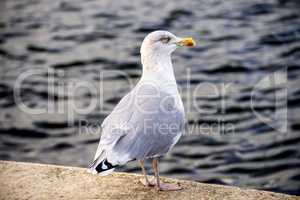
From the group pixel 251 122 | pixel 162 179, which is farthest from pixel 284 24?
pixel 162 179

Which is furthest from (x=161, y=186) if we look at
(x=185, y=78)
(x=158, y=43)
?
(x=185, y=78)

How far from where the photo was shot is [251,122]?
753 cm

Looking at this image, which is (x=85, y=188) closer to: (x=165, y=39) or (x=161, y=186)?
(x=161, y=186)

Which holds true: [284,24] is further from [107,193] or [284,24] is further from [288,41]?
[107,193]

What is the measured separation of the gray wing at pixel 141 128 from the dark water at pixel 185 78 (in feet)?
8.26

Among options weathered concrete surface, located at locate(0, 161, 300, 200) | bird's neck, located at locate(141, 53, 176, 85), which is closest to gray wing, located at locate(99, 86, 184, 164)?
bird's neck, located at locate(141, 53, 176, 85)

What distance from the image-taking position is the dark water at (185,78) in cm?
697

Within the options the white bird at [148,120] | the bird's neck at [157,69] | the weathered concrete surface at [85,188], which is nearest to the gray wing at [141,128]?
the white bird at [148,120]

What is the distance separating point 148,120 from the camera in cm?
404

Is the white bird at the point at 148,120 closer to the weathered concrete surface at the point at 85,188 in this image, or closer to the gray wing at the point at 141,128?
the gray wing at the point at 141,128

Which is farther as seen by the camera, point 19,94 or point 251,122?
point 19,94

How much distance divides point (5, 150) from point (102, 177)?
3.31m

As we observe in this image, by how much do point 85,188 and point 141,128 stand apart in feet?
2.03

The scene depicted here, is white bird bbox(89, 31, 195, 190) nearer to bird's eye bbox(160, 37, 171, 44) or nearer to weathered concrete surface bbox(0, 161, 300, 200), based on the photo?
bird's eye bbox(160, 37, 171, 44)
